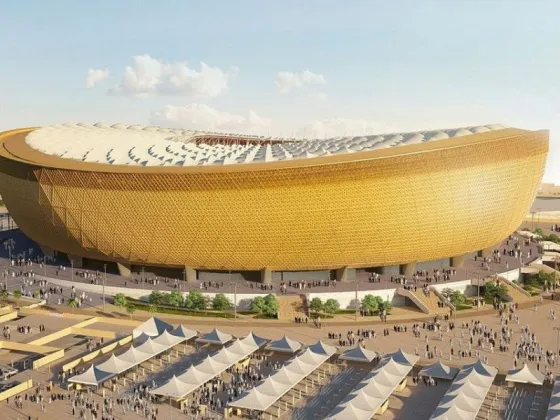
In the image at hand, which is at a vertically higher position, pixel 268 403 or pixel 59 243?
pixel 59 243

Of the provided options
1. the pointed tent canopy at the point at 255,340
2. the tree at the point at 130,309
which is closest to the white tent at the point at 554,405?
the pointed tent canopy at the point at 255,340

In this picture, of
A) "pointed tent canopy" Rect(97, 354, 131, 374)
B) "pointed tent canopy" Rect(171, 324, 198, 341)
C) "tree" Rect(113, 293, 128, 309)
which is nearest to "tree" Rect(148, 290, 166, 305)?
"tree" Rect(113, 293, 128, 309)

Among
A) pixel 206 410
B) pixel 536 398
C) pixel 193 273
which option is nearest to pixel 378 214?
pixel 193 273

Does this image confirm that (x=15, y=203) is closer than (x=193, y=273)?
No

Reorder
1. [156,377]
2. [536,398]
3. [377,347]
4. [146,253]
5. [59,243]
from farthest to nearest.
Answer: [59,243] → [146,253] → [377,347] → [156,377] → [536,398]

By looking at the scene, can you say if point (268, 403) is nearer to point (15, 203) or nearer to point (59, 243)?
point (59, 243)

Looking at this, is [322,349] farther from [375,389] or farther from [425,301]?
[425,301]

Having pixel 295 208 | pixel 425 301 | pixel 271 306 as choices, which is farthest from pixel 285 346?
pixel 425 301

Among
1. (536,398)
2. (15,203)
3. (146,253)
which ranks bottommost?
(536,398)
